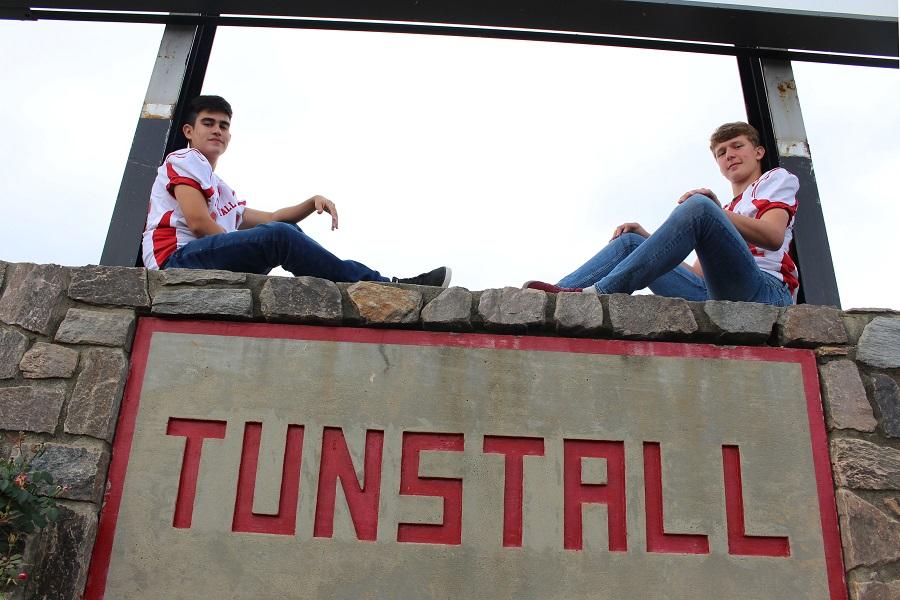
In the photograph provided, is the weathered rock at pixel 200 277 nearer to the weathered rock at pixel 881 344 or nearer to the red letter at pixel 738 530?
the red letter at pixel 738 530

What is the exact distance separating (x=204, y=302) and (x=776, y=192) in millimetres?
2284

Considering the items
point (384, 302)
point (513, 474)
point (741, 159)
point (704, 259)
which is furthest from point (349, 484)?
point (741, 159)

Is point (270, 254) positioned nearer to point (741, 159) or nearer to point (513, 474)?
point (513, 474)

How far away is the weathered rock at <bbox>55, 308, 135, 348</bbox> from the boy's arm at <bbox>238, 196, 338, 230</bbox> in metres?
0.91

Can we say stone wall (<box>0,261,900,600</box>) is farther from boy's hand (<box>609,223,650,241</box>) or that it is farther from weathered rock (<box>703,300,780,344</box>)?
boy's hand (<box>609,223,650,241</box>)

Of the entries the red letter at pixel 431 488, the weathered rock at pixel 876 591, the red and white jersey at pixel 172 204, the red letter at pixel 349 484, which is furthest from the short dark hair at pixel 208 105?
the weathered rock at pixel 876 591

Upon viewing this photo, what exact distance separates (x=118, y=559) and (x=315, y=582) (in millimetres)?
630

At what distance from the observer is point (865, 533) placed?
302 cm

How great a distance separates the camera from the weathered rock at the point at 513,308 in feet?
10.7

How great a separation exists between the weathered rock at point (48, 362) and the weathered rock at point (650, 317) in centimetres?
187

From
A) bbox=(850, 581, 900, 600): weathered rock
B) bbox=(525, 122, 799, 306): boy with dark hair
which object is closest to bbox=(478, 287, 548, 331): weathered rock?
bbox=(525, 122, 799, 306): boy with dark hair

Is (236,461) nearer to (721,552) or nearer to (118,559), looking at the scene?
(118,559)

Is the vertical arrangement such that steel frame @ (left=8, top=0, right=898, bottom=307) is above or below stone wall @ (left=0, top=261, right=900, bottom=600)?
above

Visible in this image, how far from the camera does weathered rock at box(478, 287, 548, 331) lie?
326 centimetres
